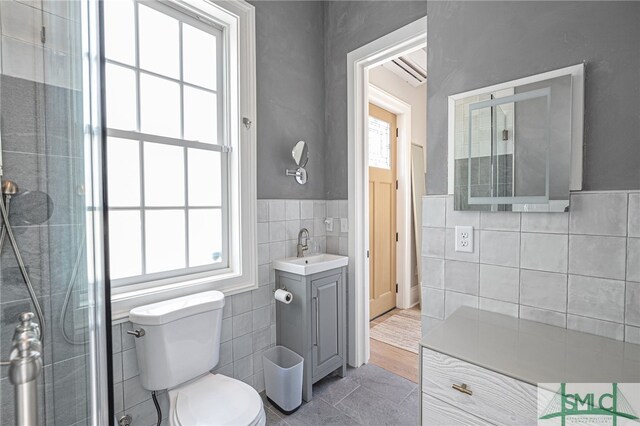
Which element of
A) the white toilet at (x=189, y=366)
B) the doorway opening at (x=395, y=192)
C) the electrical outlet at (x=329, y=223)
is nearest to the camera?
the white toilet at (x=189, y=366)

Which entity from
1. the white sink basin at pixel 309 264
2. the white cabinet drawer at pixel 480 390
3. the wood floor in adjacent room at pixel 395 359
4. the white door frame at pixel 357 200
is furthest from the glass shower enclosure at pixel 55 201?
the wood floor in adjacent room at pixel 395 359

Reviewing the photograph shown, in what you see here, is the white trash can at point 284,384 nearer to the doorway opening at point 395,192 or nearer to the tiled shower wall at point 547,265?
the tiled shower wall at point 547,265

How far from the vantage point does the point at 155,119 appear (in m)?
1.58

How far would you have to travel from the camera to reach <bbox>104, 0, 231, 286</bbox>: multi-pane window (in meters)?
1.45

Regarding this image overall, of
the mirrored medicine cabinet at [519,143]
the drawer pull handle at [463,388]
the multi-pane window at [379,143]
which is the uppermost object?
the multi-pane window at [379,143]

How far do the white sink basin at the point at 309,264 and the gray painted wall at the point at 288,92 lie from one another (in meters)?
0.48

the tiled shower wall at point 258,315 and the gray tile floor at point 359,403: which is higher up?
the tiled shower wall at point 258,315

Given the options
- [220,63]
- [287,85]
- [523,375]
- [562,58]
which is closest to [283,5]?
[287,85]

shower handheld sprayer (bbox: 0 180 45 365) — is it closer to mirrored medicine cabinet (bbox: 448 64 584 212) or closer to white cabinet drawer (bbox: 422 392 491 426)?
white cabinet drawer (bbox: 422 392 491 426)

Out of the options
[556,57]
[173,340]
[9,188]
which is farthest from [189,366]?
[556,57]

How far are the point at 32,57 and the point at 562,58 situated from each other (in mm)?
A: 1998

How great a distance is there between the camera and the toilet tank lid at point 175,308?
50.9 inches

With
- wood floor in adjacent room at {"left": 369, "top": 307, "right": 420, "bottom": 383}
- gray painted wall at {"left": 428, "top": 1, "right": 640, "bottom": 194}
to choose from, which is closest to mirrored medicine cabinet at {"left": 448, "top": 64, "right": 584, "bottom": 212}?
gray painted wall at {"left": 428, "top": 1, "right": 640, "bottom": 194}

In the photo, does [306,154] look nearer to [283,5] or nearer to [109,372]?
[283,5]
